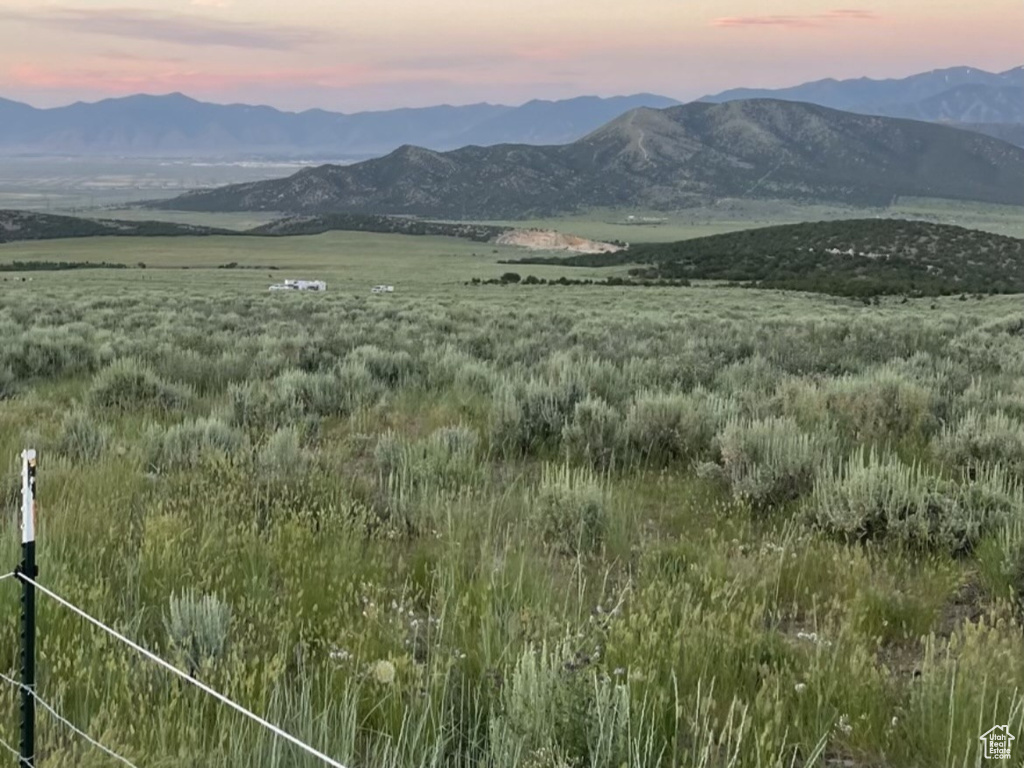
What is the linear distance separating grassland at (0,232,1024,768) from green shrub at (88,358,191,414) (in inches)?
1.6

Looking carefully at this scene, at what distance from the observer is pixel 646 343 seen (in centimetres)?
1270

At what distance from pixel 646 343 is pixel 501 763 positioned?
35.7 ft

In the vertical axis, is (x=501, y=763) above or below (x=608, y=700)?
below

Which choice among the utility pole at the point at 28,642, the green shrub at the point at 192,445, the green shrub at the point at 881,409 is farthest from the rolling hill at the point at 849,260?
the utility pole at the point at 28,642

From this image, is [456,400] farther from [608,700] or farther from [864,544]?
[608,700]

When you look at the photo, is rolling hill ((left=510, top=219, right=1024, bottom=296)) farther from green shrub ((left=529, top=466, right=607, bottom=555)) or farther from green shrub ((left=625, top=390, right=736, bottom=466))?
green shrub ((left=529, top=466, right=607, bottom=555))

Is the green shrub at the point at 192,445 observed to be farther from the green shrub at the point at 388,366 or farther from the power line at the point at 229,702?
the green shrub at the point at 388,366

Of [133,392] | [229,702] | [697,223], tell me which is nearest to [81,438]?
[133,392]

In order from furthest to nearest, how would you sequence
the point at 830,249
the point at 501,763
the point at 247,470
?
the point at 830,249, the point at 247,470, the point at 501,763

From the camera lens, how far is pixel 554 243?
11775 cm

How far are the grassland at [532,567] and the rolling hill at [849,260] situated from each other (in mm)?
43242

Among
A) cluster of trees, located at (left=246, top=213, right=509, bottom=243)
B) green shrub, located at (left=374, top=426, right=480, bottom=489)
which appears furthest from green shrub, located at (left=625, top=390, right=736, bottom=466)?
cluster of trees, located at (left=246, top=213, right=509, bottom=243)

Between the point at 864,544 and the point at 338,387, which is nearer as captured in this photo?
the point at 864,544

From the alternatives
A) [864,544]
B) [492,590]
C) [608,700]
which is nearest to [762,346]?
[864,544]
